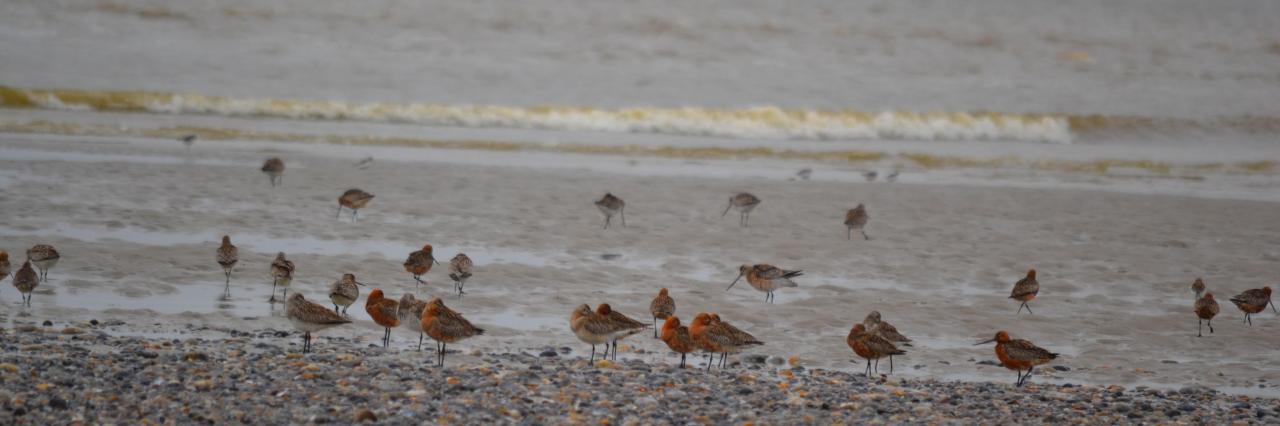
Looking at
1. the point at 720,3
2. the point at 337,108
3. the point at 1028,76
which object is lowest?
the point at 337,108

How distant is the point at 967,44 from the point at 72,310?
4491 centimetres

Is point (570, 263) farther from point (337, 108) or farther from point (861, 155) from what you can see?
point (337, 108)

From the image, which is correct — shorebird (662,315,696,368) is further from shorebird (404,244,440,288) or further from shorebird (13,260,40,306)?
shorebird (13,260,40,306)

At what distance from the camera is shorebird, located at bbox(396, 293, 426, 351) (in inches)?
416

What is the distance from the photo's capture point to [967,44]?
52094 mm

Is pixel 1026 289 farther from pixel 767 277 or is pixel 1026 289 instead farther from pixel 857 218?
pixel 857 218

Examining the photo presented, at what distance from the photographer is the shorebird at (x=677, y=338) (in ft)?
34.5

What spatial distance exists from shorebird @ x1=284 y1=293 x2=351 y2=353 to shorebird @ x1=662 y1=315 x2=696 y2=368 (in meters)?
2.54

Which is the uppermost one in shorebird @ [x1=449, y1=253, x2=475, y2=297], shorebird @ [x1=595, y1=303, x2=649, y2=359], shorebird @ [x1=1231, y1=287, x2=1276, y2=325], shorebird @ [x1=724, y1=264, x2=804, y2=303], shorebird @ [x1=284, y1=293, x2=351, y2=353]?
shorebird @ [x1=1231, y1=287, x2=1276, y2=325]

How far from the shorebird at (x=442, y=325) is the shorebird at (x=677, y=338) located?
5.13 feet

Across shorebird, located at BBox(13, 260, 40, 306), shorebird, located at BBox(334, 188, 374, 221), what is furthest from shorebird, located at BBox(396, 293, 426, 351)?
shorebird, located at BBox(334, 188, 374, 221)

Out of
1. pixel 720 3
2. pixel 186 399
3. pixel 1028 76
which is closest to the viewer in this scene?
pixel 186 399

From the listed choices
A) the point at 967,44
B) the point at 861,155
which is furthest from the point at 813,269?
the point at 967,44

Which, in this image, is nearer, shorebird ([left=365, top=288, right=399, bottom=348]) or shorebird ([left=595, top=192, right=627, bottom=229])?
shorebird ([left=365, top=288, right=399, bottom=348])
